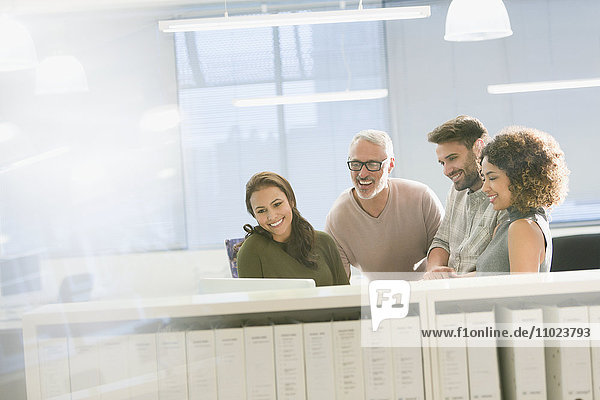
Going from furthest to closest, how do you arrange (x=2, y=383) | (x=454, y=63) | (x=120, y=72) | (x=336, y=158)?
(x=336, y=158), (x=454, y=63), (x=120, y=72), (x=2, y=383)

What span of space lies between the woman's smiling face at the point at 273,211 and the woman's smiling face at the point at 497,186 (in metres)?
0.44

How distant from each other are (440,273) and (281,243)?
36 centimetres

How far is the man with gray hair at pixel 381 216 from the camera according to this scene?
136cm

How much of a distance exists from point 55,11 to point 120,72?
0.19 m

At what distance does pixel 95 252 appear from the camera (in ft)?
3.96

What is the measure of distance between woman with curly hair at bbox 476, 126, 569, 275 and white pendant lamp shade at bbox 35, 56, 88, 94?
882mm

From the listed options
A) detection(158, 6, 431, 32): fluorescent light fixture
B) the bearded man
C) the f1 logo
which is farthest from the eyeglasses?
the f1 logo

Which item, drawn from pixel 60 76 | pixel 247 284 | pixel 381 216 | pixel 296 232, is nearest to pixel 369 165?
pixel 381 216

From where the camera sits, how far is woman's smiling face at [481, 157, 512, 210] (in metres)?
1.08

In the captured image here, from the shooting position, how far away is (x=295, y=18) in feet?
5.49

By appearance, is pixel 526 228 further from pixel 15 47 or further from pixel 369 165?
pixel 15 47

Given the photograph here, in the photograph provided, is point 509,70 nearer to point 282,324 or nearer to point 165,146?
point 165,146

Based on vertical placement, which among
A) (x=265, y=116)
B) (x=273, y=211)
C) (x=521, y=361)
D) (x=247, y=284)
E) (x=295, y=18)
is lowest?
(x=521, y=361)

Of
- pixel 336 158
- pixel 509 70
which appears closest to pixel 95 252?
pixel 336 158
